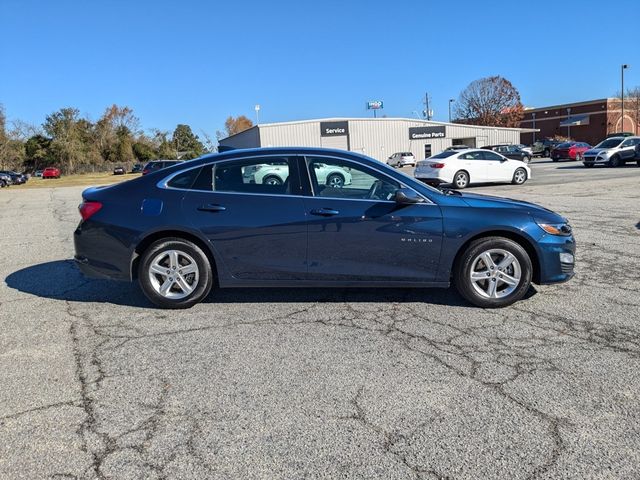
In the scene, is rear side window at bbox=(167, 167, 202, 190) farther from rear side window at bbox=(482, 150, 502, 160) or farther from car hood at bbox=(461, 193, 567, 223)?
rear side window at bbox=(482, 150, 502, 160)

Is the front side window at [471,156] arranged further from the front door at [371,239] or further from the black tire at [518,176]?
the front door at [371,239]

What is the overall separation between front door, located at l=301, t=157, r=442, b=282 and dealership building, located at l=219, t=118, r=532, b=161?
174 feet

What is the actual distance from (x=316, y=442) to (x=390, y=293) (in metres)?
2.86

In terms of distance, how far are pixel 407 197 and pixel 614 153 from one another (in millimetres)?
26811

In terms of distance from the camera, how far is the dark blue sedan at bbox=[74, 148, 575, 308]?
189 inches

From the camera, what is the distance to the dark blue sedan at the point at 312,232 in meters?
4.80

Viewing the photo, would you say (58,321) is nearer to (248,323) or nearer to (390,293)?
(248,323)

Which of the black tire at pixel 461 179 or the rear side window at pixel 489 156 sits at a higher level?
the rear side window at pixel 489 156

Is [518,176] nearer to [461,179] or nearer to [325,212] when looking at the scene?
[461,179]

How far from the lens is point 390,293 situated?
5.47 meters

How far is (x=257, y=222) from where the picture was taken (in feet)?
16.0

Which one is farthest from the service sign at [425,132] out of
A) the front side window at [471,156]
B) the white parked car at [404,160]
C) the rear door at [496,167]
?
the front side window at [471,156]

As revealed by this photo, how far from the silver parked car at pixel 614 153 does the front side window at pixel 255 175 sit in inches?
1062

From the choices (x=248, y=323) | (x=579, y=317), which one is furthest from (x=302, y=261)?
(x=579, y=317)
